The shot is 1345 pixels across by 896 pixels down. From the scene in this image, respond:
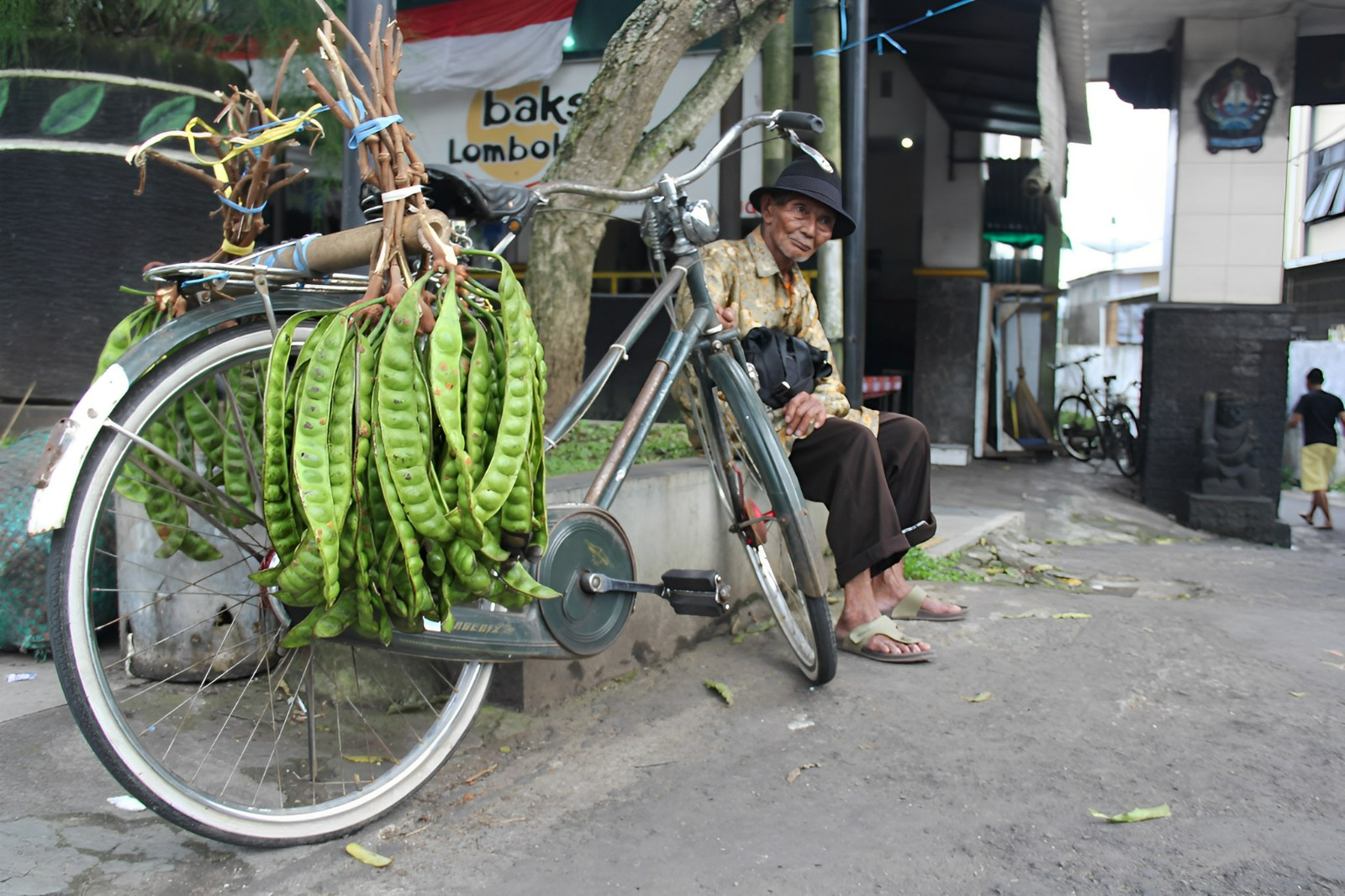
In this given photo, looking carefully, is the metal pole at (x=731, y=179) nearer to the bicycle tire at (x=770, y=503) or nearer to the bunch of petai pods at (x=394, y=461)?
the bicycle tire at (x=770, y=503)

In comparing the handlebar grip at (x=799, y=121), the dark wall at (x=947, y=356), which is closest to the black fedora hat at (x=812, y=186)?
the handlebar grip at (x=799, y=121)

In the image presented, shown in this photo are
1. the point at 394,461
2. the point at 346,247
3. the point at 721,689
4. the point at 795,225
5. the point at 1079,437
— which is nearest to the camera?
the point at 394,461

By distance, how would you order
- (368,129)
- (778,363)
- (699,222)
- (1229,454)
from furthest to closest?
(1229,454) → (778,363) → (699,222) → (368,129)

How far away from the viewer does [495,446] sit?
6.32 feet

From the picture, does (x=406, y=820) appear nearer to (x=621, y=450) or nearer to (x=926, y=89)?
(x=621, y=450)

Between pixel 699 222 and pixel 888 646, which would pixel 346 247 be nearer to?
pixel 699 222

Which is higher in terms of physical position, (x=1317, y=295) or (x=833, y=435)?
(x=1317, y=295)

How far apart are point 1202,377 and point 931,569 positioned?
4918 mm

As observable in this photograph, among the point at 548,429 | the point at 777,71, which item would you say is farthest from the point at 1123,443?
the point at 548,429

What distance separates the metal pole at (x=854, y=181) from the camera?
5137 mm

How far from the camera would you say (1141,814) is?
2.40m

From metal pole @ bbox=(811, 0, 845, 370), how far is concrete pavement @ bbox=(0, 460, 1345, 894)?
1774mm

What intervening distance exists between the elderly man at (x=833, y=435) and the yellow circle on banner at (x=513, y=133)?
5129 mm

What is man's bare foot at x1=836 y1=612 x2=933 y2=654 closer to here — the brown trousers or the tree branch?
the brown trousers
